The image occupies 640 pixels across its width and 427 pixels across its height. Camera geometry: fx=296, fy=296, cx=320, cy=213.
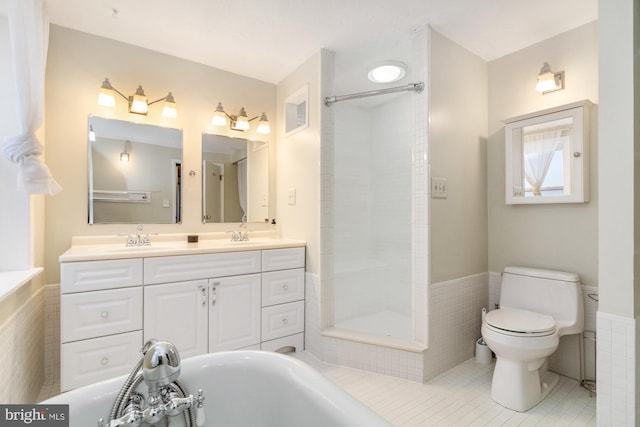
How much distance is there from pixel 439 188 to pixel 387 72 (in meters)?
1.15

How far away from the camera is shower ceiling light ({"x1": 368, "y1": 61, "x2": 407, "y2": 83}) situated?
2.42 metres

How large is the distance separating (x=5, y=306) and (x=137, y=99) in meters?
1.45

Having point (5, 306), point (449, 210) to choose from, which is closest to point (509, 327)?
point (449, 210)

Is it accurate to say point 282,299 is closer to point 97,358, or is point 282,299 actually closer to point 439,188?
point 97,358

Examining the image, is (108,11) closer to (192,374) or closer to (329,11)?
(329,11)

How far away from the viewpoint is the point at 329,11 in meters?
1.80

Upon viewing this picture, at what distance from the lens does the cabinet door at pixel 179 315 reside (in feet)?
5.80

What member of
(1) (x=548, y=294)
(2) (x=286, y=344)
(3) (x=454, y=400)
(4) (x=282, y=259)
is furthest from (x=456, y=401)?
(4) (x=282, y=259)

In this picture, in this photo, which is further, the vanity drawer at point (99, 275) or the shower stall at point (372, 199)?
the shower stall at point (372, 199)

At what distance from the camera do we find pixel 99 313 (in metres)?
1.63

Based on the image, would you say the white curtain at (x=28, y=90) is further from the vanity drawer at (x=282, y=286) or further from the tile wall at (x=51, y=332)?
the vanity drawer at (x=282, y=286)

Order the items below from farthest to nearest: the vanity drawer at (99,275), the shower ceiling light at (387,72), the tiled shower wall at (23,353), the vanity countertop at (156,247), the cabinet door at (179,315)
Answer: the shower ceiling light at (387,72), the cabinet door at (179,315), the vanity countertop at (156,247), the vanity drawer at (99,275), the tiled shower wall at (23,353)

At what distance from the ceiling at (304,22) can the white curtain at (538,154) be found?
71cm

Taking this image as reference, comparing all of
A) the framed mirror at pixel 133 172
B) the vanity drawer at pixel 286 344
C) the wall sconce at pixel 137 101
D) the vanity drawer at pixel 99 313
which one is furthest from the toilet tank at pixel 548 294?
the wall sconce at pixel 137 101
